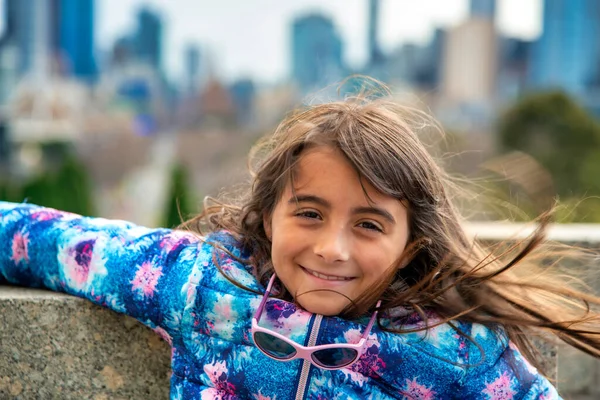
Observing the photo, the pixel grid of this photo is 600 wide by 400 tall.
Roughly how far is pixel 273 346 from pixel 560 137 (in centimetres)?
1963

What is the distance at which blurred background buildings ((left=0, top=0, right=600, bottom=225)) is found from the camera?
1919 inches

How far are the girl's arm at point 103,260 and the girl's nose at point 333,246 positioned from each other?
29cm

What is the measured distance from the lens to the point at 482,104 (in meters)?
54.6

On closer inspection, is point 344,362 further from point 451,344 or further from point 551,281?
point 551,281

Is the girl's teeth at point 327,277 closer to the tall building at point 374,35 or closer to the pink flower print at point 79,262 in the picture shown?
the pink flower print at point 79,262

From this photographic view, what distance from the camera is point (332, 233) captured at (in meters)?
1.36

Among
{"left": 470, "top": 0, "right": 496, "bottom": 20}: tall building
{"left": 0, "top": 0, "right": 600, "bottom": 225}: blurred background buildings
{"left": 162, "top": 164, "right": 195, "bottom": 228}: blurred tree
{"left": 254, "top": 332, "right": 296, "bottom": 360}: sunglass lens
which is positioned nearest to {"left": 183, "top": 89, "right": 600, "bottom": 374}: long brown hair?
{"left": 254, "top": 332, "right": 296, "bottom": 360}: sunglass lens

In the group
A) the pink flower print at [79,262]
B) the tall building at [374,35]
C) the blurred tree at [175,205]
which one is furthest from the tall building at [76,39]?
the pink flower print at [79,262]

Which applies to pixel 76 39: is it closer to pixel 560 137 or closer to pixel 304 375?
pixel 560 137

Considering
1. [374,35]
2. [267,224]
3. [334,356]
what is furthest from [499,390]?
[374,35]

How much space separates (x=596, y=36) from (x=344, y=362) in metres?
58.1

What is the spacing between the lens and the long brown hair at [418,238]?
1.40 meters

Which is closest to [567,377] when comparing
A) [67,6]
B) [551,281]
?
[551,281]

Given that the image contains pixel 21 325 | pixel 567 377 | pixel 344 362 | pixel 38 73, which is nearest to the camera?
pixel 344 362
